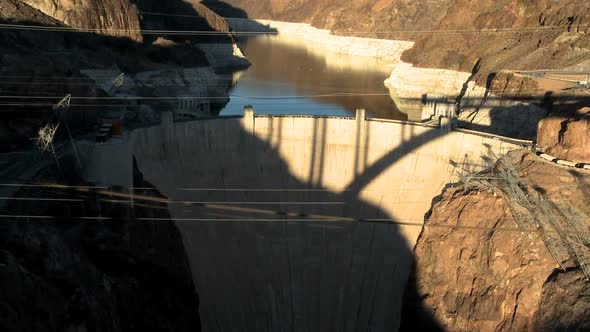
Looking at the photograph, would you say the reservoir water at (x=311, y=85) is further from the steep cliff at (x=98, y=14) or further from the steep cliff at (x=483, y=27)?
the steep cliff at (x=98, y=14)

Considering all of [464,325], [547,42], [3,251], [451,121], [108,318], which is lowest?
[464,325]

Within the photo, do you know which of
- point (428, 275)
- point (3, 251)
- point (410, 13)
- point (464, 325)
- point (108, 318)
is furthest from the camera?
point (410, 13)

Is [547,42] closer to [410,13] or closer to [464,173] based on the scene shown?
[464,173]

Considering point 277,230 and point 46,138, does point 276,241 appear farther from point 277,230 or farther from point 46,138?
point 46,138

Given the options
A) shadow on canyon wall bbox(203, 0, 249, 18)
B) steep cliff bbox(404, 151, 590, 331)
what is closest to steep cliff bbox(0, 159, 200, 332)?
steep cliff bbox(404, 151, 590, 331)

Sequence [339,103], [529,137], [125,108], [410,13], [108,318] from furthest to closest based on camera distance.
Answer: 1. [410,13]
2. [339,103]
3. [529,137]
4. [125,108]
5. [108,318]

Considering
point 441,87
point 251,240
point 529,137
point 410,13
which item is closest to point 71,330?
point 251,240

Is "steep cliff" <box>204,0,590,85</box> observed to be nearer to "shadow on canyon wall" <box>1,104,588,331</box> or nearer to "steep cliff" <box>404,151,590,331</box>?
"steep cliff" <box>404,151,590,331</box>

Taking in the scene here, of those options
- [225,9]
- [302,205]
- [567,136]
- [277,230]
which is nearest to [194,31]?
[302,205]
